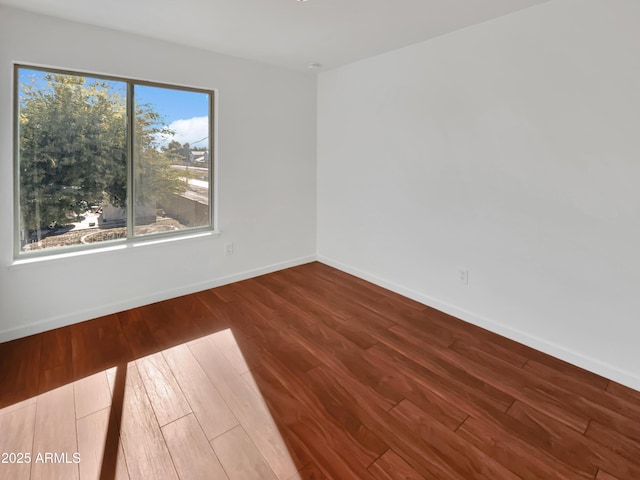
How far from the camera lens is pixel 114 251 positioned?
9.87 feet

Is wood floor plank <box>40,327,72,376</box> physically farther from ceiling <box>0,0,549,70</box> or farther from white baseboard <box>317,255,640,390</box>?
white baseboard <box>317,255,640,390</box>

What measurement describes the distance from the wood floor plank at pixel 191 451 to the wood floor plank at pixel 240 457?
0.03m

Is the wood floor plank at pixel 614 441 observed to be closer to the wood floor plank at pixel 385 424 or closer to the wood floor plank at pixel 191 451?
the wood floor plank at pixel 385 424

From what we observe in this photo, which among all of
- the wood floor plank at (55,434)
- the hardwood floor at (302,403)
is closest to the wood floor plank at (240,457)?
the hardwood floor at (302,403)

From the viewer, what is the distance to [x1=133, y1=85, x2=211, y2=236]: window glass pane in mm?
3178

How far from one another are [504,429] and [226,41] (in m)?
3.50

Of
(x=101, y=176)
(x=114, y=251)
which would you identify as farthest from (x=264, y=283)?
(x=101, y=176)

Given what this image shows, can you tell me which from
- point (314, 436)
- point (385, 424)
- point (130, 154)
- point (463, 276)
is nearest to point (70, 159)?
point (130, 154)

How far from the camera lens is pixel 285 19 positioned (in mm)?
2580

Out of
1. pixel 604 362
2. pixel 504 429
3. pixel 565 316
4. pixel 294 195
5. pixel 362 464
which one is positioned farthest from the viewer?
pixel 294 195

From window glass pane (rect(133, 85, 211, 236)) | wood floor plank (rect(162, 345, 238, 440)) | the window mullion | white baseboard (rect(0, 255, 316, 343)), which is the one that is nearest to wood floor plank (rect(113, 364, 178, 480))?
wood floor plank (rect(162, 345, 238, 440))

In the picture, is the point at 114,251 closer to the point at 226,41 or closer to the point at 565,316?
the point at 226,41

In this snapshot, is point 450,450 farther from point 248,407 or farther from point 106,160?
point 106,160

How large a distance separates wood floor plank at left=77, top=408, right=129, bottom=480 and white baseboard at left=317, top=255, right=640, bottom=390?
2625 millimetres
